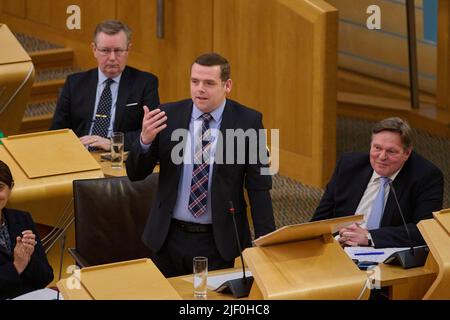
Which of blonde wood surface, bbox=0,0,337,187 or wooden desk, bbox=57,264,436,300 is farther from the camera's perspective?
blonde wood surface, bbox=0,0,337,187

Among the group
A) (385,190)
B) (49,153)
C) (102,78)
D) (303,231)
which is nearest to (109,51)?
(102,78)

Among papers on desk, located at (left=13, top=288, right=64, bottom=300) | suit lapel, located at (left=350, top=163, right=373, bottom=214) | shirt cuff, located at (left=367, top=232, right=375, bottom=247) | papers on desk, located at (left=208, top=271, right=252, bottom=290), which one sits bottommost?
papers on desk, located at (left=13, top=288, right=64, bottom=300)

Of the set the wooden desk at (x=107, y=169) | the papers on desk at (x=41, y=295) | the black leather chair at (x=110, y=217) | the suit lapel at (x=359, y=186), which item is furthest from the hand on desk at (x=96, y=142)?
the papers on desk at (x=41, y=295)

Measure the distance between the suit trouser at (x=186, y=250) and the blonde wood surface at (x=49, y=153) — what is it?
3.17ft

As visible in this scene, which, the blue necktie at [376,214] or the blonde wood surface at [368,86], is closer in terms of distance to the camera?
the blue necktie at [376,214]

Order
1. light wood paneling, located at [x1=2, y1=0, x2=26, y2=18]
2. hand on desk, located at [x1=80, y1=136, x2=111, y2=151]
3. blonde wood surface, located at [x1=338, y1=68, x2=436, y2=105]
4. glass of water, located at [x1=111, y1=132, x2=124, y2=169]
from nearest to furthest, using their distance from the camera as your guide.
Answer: glass of water, located at [x1=111, y1=132, x2=124, y2=169]
hand on desk, located at [x1=80, y1=136, x2=111, y2=151]
blonde wood surface, located at [x1=338, y1=68, x2=436, y2=105]
light wood paneling, located at [x1=2, y1=0, x2=26, y2=18]

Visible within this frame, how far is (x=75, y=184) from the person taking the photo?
574 centimetres

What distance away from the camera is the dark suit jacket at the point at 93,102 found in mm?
7055

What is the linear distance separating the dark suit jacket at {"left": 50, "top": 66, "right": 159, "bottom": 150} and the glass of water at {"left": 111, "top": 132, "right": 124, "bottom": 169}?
1.30 feet

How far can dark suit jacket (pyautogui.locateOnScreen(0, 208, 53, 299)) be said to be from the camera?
16.6 ft

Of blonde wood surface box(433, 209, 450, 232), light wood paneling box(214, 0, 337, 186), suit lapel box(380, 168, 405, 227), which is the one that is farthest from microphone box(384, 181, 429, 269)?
light wood paneling box(214, 0, 337, 186)

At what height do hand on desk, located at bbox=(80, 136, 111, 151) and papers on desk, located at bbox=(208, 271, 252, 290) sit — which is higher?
hand on desk, located at bbox=(80, 136, 111, 151)

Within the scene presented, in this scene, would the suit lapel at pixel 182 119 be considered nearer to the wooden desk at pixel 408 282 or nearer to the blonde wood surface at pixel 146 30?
the wooden desk at pixel 408 282

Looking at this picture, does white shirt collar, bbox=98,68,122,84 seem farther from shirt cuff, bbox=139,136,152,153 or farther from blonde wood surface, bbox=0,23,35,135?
shirt cuff, bbox=139,136,152,153
